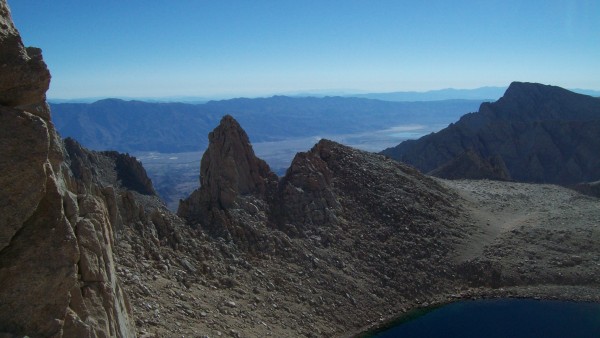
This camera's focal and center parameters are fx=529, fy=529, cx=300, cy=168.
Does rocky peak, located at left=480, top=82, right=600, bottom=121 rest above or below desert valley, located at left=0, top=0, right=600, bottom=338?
above

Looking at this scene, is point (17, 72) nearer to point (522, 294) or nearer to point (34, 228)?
point (34, 228)

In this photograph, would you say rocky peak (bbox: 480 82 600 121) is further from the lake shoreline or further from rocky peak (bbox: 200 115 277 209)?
rocky peak (bbox: 200 115 277 209)

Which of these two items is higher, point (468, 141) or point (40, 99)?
point (40, 99)

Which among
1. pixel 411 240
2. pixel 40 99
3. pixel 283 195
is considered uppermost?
pixel 40 99

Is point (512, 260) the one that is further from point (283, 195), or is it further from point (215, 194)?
point (215, 194)

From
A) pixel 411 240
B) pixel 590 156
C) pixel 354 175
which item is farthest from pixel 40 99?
pixel 590 156

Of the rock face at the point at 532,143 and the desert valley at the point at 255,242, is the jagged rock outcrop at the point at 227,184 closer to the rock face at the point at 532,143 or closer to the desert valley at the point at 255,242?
the desert valley at the point at 255,242

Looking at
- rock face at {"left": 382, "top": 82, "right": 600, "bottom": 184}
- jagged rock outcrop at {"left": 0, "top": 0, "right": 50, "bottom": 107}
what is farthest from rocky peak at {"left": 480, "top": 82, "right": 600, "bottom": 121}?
jagged rock outcrop at {"left": 0, "top": 0, "right": 50, "bottom": 107}

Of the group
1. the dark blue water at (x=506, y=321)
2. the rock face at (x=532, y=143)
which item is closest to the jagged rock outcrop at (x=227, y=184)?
the dark blue water at (x=506, y=321)

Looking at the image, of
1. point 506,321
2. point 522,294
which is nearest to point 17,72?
point 506,321
